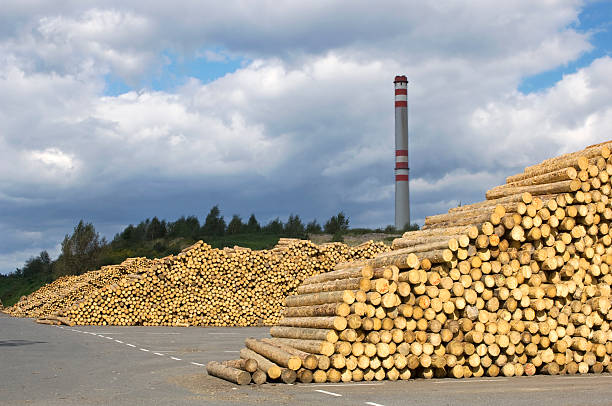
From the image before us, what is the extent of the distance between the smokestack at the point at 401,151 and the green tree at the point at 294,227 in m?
9.97

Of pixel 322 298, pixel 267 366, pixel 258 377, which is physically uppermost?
pixel 322 298

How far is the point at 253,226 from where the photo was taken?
2719 inches

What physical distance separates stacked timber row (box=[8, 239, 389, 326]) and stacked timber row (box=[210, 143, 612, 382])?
14.9m

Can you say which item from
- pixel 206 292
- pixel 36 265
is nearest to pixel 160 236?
pixel 36 265

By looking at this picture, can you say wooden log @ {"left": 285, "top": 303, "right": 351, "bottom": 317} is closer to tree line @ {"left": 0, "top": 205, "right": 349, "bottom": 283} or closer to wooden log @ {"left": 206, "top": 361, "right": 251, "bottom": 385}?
wooden log @ {"left": 206, "top": 361, "right": 251, "bottom": 385}

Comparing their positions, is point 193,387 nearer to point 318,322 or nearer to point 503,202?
point 318,322

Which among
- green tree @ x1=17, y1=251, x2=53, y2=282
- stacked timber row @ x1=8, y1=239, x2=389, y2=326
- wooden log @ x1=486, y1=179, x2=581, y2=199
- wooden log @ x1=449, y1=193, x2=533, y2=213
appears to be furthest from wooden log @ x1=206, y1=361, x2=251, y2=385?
green tree @ x1=17, y1=251, x2=53, y2=282

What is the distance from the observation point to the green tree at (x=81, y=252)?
5584 cm

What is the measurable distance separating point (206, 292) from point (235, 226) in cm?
4041

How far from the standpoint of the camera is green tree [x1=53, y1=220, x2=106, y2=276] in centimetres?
5584

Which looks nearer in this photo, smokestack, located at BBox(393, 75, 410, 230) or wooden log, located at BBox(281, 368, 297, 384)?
wooden log, located at BBox(281, 368, 297, 384)

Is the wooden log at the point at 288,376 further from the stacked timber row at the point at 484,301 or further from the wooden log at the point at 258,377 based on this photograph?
the wooden log at the point at 258,377

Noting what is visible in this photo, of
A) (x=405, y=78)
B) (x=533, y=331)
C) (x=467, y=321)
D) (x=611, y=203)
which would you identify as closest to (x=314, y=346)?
(x=467, y=321)

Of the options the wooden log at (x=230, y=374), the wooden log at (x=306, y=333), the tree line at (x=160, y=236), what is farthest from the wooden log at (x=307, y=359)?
the tree line at (x=160, y=236)
